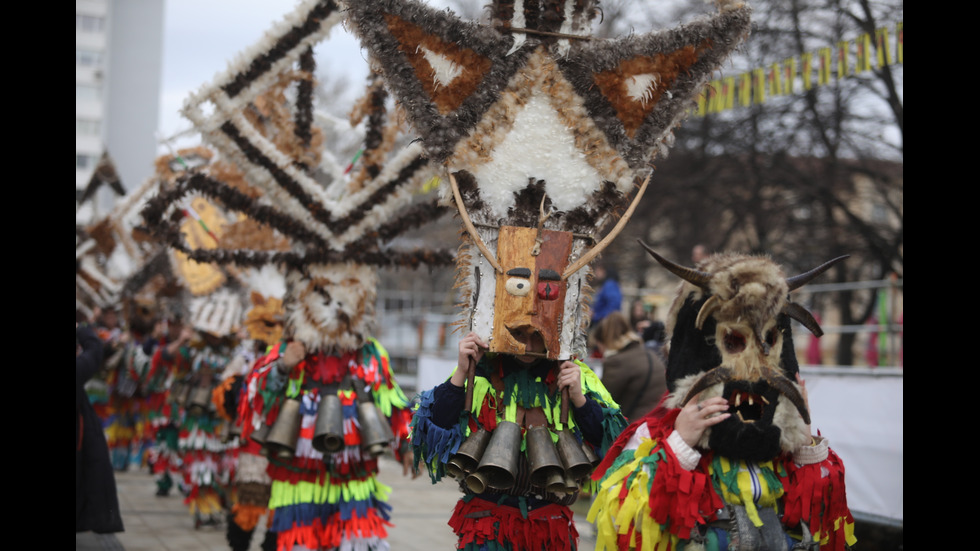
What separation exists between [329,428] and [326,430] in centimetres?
2

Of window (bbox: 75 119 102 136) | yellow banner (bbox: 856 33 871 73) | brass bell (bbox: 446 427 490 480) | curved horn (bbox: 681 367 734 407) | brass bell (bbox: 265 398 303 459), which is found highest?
window (bbox: 75 119 102 136)

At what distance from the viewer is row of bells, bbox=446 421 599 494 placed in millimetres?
3355

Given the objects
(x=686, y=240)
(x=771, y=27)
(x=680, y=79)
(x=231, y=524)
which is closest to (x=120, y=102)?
(x=686, y=240)

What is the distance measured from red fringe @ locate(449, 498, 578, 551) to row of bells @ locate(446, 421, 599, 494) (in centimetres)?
12

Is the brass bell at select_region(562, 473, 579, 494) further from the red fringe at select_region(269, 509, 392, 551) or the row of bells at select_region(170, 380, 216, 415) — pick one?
the row of bells at select_region(170, 380, 216, 415)

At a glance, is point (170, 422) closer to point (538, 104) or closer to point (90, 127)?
point (538, 104)

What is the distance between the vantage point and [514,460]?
3338mm

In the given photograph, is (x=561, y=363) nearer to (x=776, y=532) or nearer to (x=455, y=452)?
(x=455, y=452)

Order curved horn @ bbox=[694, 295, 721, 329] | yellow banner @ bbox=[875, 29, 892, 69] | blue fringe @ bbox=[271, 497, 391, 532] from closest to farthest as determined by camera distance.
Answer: curved horn @ bbox=[694, 295, 721, 329], blue fringe @ bbox=[271, 497, 391, 532], yellow banner @ bbox=[875, 29, 892, 69]

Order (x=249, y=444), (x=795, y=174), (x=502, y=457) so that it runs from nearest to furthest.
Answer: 1. (x=502, y=457)
2. (x=249, y=444)
3. (x=795, y=174)

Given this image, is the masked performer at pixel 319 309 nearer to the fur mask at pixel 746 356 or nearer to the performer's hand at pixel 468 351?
the performer's hand at pixel 468 351

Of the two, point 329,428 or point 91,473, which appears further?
point 91,473

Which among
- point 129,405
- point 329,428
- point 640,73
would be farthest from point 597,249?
point 129,405

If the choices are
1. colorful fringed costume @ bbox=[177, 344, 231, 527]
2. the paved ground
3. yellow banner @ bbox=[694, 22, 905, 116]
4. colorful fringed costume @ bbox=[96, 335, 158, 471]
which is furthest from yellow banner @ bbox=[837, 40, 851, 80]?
colorful fringed costume @ bbox=[96, 335, 158, 471]
